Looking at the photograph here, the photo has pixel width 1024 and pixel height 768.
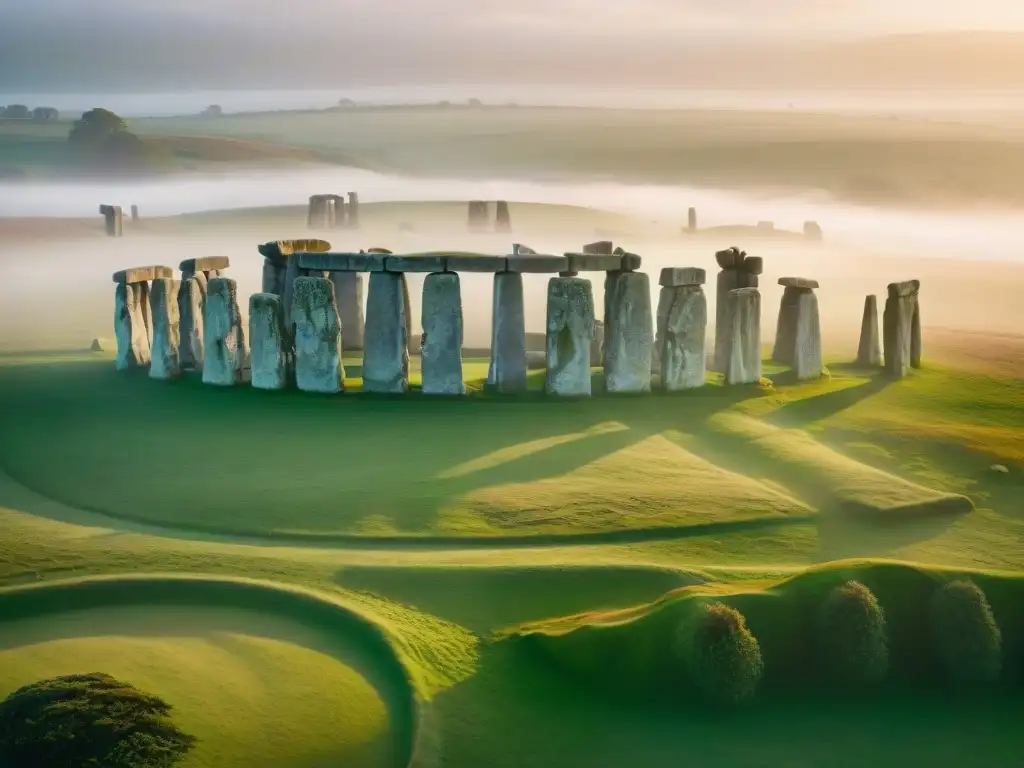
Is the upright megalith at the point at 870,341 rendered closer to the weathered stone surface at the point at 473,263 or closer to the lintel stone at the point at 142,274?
the weathered stone surface at the point at 473,263

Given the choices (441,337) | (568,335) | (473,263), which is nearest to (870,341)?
(568,335)

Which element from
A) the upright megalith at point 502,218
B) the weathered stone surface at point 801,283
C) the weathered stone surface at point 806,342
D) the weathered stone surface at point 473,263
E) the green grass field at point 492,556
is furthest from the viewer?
the upright megalith at point 502,218

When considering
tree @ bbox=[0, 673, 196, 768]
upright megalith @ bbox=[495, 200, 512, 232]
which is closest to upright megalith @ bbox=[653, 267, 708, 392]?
tree @ bbox=[0, 673, 196, 768]

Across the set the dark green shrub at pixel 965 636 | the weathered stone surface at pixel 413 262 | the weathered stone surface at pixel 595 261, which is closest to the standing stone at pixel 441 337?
the weathered stone surface at pixel 413 262

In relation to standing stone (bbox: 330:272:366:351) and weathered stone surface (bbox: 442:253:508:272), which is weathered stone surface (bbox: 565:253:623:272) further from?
standing stone (bbox: 330:272:366:351)

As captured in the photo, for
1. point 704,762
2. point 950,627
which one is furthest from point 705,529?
point 704,762

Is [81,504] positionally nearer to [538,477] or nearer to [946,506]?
[538,477]
